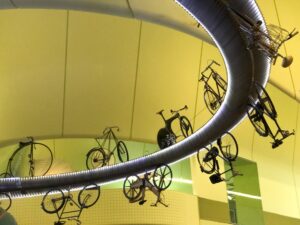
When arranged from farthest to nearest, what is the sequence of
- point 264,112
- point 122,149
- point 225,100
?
point 122,149, point 225,100, point 264,112

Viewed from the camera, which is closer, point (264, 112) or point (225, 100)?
point (264, 112)

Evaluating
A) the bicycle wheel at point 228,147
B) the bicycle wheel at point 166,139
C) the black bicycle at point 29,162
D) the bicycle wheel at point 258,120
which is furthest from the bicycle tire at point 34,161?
the bicycle wheel at point 258,120

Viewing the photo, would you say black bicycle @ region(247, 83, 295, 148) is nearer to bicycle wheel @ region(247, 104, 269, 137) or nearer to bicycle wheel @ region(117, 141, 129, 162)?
bicycle wheel @ region(247, 104, 269, 137)

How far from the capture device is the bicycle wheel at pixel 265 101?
469cm

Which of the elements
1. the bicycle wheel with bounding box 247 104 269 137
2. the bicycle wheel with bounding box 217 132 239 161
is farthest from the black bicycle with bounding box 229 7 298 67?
the bicycle wheel with bounding box 217 132 239 161

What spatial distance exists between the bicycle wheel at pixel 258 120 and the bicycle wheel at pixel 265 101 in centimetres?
9

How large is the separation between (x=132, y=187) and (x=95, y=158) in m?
1.34

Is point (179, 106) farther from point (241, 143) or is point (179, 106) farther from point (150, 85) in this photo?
point (241, 143)

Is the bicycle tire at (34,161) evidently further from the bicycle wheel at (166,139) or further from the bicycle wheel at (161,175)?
the bicycle wheel at (166,139)

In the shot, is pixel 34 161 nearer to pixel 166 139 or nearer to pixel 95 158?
pixel 95 158

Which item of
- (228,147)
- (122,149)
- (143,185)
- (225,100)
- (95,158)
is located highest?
(122,149)

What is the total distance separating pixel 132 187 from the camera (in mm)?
7121

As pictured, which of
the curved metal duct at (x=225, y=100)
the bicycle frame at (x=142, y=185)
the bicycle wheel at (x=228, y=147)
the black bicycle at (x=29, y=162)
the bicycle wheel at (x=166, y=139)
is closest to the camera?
the curved metal duct at (x=225, y=100)

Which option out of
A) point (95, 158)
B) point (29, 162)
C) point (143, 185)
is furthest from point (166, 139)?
point (29, 162)
